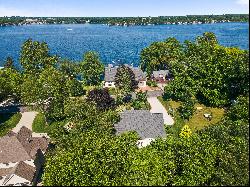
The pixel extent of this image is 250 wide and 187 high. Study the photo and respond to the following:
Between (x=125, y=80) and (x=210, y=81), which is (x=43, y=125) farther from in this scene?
(x=210, y=81)

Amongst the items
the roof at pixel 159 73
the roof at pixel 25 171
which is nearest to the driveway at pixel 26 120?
the roof at pixel 25 171

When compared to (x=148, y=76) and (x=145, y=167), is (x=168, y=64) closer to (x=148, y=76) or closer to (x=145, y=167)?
(x=148, y=76)

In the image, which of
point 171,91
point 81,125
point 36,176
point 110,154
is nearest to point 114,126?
point 81,125

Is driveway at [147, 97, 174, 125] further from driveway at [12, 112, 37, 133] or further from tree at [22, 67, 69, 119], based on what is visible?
driveway at [12, 112, 37, 133]

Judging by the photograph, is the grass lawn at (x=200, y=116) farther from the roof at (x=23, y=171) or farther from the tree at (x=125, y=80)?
the roof at (x=23, y=171)

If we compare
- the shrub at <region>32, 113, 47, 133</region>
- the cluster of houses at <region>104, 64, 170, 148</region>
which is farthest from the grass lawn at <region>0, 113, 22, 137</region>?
the cluster of houses at <region>104, 64, 170, 148</region>

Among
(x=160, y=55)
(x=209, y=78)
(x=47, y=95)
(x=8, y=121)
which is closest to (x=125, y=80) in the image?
(x=209, y=78)
